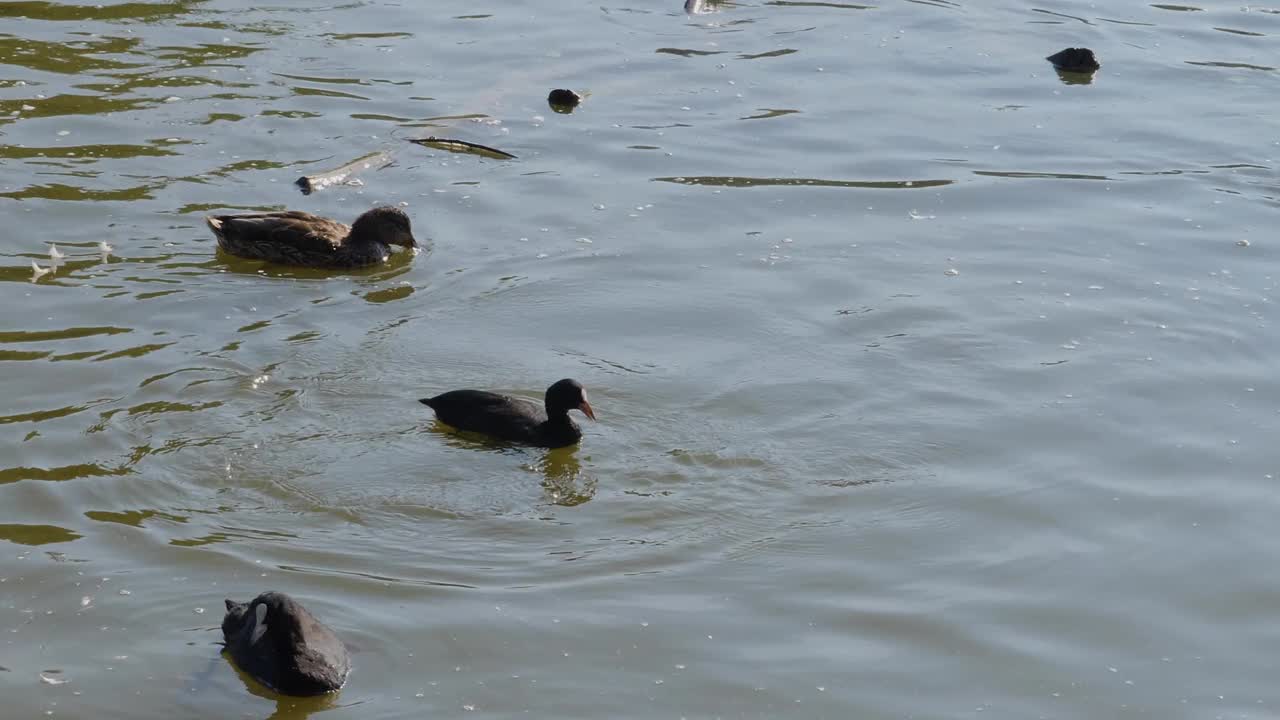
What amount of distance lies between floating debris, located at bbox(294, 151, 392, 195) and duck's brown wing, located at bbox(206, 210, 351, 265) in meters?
1.34

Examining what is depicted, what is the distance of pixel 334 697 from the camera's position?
26.2 ft

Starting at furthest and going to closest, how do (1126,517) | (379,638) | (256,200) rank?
(256,200) < (1126,517) < (379,638)

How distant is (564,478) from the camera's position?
10.5 metres

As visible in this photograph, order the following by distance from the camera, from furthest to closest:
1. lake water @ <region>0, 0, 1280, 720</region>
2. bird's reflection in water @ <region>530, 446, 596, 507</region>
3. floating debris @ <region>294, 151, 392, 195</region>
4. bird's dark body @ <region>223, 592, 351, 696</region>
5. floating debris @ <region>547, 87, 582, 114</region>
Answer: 1. floating debris @ <region>547, 87, 582, 114</region>
2. floating debris @ <region>294, 151, 392, 195</region>
3. bird's reflection in water @ <region>530, 446, 596, 507</region>
4. lake water @ <region>0, 0, 1280, 720</region>
5. bird's dark body @ <region>223, 592, 351, 696</region>

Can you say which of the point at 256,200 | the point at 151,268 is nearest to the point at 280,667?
the point at 151,268

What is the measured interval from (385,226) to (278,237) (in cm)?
86

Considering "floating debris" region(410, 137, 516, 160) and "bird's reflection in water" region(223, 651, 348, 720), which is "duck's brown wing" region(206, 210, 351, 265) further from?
"bird's reflection in water" region(223, 651, 348, 720)

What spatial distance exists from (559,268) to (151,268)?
3062 millimetres

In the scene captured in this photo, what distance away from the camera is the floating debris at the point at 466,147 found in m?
16.0

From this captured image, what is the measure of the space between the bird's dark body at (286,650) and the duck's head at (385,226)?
598 cm

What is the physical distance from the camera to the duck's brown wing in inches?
524

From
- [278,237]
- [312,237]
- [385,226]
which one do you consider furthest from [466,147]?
[278,237]

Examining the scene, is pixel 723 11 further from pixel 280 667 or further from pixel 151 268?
pixel 280 667

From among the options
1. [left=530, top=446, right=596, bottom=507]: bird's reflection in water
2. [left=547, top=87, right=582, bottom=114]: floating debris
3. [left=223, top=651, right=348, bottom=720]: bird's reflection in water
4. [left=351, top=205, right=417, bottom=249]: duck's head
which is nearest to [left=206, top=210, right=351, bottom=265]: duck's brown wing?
[left=351, top=205, right=417, bottom=249]: duck's head
